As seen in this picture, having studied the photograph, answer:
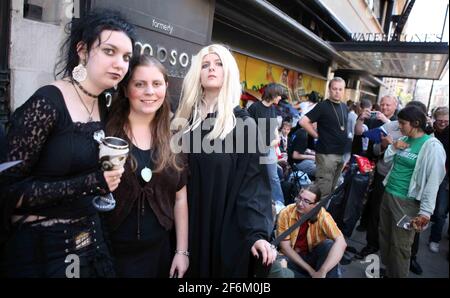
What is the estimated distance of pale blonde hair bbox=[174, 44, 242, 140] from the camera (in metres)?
1.87

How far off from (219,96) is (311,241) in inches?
70.4

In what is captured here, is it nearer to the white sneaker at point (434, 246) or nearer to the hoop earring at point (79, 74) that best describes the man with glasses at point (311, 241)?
the hoop earring at point (79, 74)

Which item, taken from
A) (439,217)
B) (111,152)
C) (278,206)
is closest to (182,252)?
(111,152)

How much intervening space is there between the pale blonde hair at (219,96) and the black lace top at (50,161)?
0.70m

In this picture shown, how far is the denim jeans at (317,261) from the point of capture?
2.85 meters

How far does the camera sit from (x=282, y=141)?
5438mm

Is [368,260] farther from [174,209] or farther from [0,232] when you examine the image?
[0,232]

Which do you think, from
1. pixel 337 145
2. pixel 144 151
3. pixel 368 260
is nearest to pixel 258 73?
pixel 337 145

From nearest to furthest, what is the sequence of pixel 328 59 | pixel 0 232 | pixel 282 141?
pixel 0 232, pixel 282 141, pixel 328 59

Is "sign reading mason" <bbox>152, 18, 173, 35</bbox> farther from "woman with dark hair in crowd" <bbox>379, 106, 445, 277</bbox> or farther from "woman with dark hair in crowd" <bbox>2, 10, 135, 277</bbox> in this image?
"woman with dark hair in crowd" <bbox>379, 106, 445, 277</bbox>

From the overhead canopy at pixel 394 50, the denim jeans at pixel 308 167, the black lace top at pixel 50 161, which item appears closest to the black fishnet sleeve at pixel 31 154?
the black lace top at pixel 50 161
